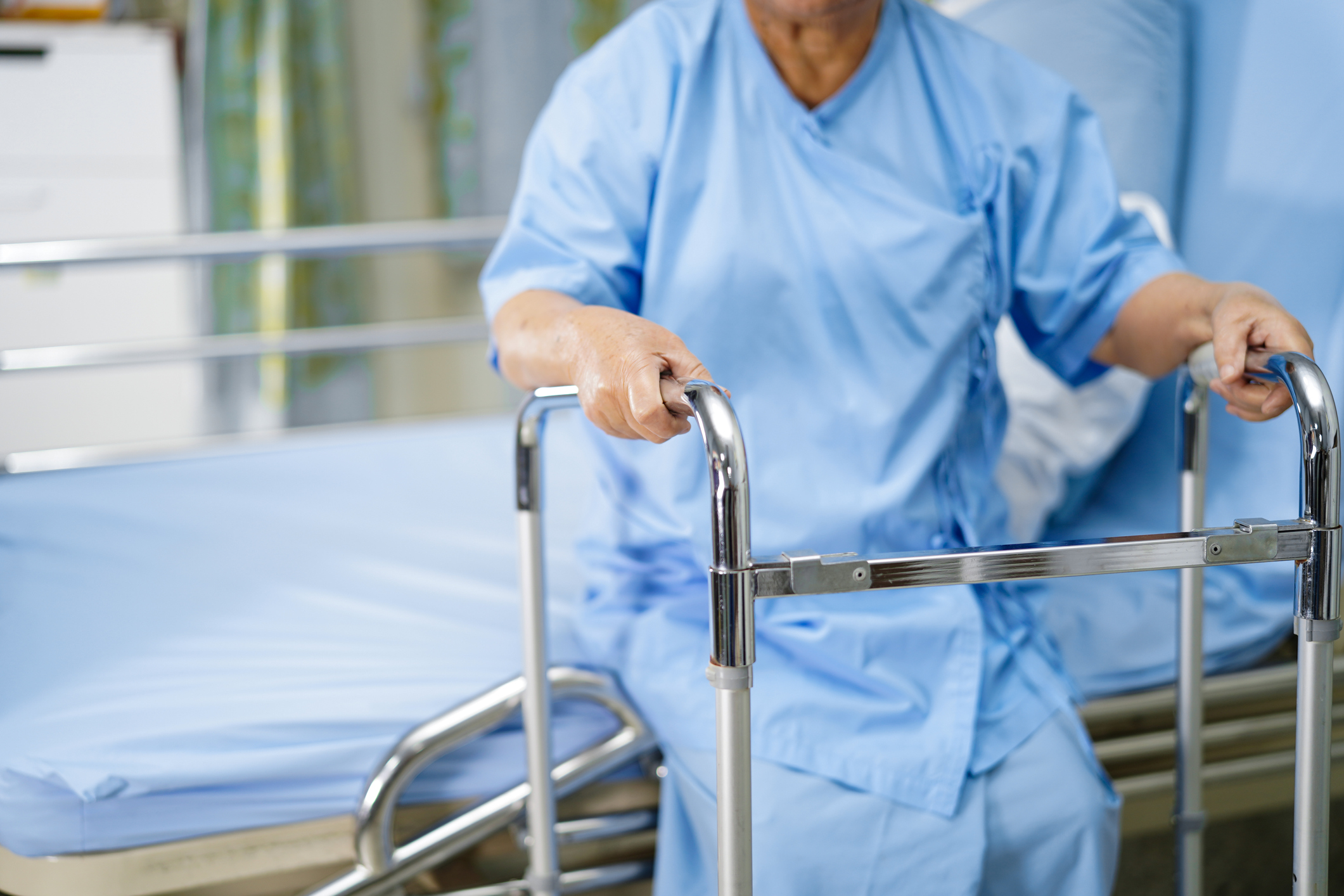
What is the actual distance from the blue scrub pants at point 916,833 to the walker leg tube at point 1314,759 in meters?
0.16

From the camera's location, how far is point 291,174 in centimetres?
268

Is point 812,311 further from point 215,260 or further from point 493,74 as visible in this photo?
point 493,74

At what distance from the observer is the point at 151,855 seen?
90 centimetres

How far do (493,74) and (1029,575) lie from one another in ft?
8.06

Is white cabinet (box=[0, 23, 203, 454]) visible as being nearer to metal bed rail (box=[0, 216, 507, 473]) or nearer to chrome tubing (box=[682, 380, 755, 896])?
metal bed rail (box=[0, 216, 507, 473])

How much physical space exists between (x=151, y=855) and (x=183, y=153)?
2.22 meters

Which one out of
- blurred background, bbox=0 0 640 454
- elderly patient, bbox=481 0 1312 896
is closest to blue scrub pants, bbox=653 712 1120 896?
elderly patient, bbox=481 0 1312 896

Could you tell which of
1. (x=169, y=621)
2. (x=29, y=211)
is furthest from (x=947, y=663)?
(x=29, y=211)

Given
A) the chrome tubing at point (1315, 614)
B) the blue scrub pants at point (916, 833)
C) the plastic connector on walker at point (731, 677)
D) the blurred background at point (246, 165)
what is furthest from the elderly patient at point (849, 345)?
the blurred background at point (246, 165)

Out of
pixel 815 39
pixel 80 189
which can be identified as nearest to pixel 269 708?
pixel 815 39

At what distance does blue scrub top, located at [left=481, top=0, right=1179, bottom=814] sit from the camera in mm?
923

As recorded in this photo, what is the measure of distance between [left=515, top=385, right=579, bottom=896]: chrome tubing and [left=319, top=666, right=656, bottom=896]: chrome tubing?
2 centimetres

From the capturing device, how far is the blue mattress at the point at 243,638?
89 centimetres

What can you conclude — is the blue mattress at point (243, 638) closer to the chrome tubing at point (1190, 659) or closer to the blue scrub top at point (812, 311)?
the blue scrub top at point (812, 311)
